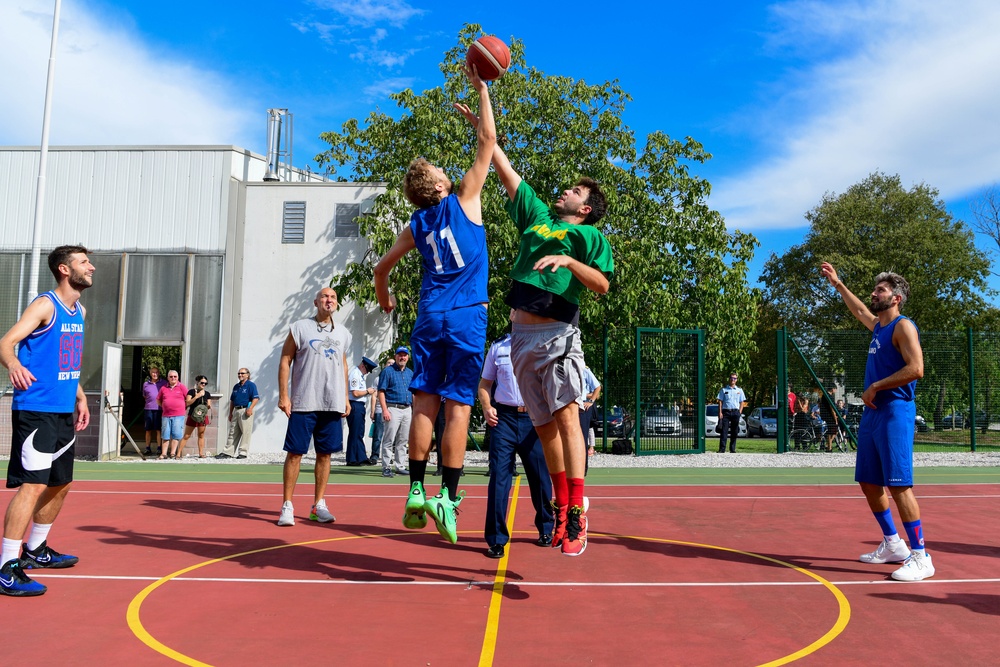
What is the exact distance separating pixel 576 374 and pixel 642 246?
13494mm

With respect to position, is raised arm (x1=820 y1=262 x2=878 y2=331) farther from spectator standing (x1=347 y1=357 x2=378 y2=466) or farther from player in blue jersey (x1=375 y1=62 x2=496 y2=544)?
spectator standing (x1=347 y1=357 x2=378 y2=466)

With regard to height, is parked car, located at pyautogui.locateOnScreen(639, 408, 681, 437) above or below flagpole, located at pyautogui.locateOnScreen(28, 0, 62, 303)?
below

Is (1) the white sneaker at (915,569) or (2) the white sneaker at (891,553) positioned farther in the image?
(2) the white sneaker at (891,553)

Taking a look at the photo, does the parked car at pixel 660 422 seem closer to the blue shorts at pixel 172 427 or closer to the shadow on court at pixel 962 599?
the blue shorts at pixel 172 427

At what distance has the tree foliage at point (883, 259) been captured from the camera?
120 ft

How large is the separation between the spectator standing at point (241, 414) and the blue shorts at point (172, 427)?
3.08 feet

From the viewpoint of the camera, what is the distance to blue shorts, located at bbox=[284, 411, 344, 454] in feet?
25.1

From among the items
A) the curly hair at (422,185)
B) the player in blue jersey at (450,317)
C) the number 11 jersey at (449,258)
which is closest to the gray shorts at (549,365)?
the player in blue jersey at (450,317)

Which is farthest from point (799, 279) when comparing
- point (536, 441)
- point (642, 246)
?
point (536, 441)

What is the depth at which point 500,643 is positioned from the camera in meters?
4.08

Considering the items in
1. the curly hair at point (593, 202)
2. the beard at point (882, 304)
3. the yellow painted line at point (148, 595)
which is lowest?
the yellow painted line at point (148, 595)

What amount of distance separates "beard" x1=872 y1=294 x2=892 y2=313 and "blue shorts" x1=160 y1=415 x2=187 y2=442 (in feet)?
46.4

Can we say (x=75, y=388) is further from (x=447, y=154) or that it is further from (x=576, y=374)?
(x=447, y=154)

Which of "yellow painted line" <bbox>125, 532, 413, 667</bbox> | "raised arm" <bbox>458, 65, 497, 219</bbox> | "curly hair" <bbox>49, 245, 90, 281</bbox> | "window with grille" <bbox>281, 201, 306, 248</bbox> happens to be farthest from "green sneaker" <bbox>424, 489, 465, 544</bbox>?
"window with grille" <bbox>281, 201, 306, 248</bbox>
